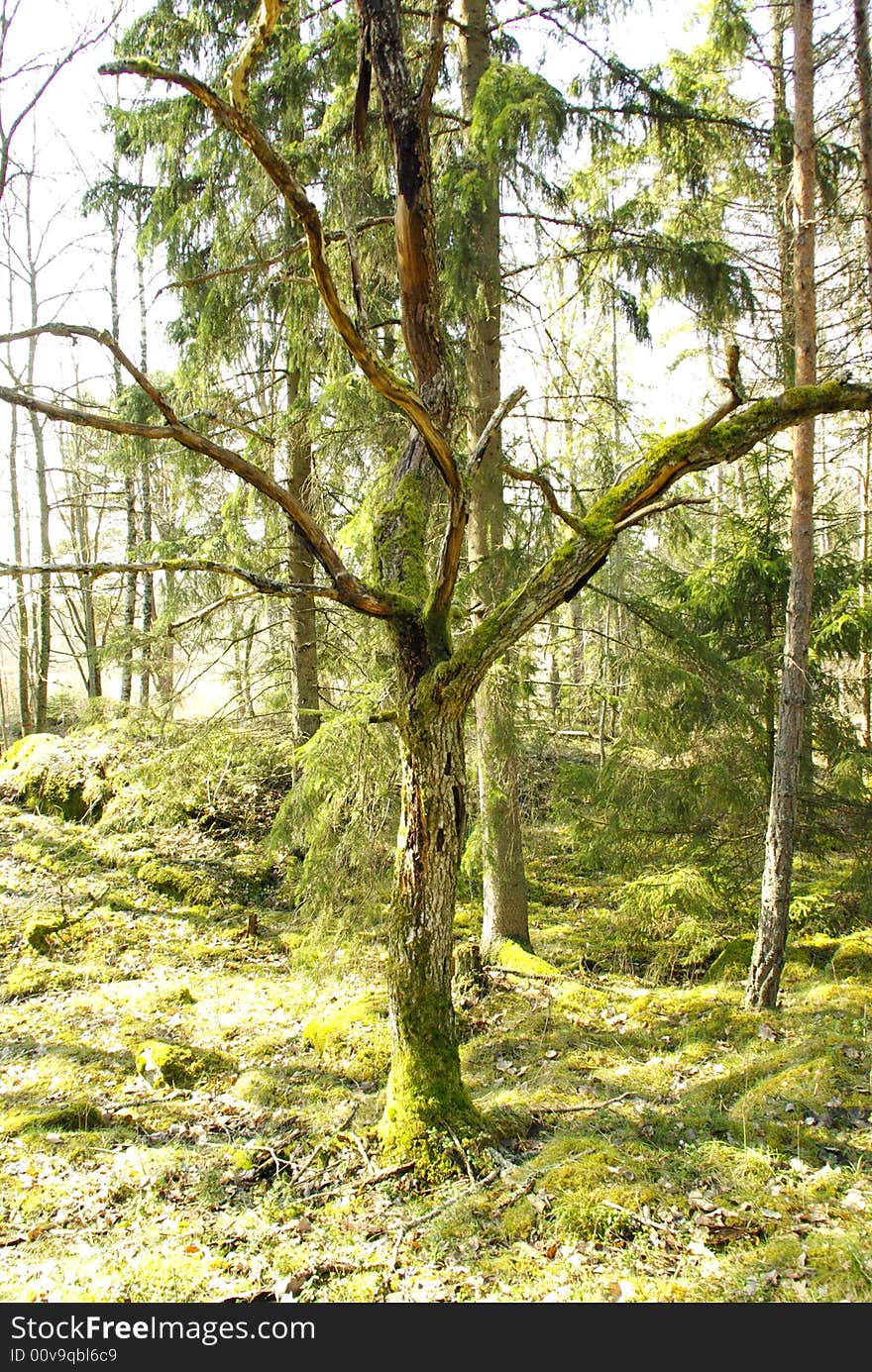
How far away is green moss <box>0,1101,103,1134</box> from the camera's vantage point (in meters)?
5.12

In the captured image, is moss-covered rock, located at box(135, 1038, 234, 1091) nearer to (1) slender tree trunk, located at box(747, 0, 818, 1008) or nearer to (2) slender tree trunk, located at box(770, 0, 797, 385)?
(1) slender tree trunk, located at box(747, 0, 818, 1008)

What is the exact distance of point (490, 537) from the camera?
7547 millimetres

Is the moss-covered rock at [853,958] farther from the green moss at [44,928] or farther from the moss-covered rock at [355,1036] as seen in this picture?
the green moss at [44,928]

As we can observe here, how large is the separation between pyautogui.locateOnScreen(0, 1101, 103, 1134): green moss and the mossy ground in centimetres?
2

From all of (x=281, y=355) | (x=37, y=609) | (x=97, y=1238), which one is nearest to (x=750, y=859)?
(x=97, y=1238)

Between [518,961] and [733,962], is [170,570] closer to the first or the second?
[518,961]

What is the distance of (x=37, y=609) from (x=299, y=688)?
8107 mm

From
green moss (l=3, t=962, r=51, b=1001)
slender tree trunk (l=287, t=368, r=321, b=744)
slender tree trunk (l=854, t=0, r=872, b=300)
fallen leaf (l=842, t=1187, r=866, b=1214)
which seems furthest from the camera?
slender tree trunk (l=287, t=368, r=321, b=744)

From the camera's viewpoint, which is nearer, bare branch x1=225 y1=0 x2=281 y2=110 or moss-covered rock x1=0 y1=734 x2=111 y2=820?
bare branch x1=225 y1=0 x2=281 y2=110

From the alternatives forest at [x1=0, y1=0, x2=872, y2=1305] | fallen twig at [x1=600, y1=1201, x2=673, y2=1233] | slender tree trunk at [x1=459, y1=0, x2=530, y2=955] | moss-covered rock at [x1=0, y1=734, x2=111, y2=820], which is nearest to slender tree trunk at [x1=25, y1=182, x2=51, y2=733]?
moss-covered rock at [x1=0, y1=734, x2=111, y2=820]

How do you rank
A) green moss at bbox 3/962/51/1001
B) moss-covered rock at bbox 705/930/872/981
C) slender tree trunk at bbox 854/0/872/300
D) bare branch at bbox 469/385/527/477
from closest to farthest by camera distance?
1. bare branch at bbox 469/385/527/477
2. slender tree trunk at bbox 854/0/872/300
3. moss-covered rock at bbox 705/930/872/981
4. green moss at bbox 3/962/51/1001

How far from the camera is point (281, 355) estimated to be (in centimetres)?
979

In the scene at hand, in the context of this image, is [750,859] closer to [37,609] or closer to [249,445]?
[249,445]

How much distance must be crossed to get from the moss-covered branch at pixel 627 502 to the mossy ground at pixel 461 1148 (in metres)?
2.67
